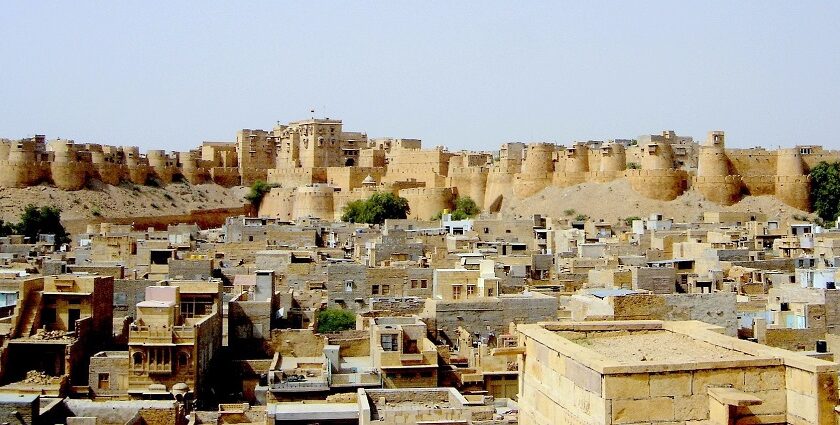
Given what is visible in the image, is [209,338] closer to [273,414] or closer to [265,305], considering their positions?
[265,305]

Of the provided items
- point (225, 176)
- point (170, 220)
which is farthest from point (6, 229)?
point (225, 176)

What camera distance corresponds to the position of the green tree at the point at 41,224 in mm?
41531

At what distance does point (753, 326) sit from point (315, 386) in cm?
652

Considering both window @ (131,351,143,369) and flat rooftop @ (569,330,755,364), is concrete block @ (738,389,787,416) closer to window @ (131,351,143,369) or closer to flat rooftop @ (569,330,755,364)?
flat rooftop @ (569,330,755,364)

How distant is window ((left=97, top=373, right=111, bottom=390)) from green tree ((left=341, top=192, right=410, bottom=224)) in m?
32.0

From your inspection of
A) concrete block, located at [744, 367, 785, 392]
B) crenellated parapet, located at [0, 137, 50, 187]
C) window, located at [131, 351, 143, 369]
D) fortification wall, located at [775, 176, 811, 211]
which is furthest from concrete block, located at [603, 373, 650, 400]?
crenellated parapet, located at [0, 137, 50, 187]

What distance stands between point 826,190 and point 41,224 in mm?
34779

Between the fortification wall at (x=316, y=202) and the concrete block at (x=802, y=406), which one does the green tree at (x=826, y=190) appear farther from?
the concrete block at (x=802, y=406)

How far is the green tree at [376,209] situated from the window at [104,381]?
3196cm

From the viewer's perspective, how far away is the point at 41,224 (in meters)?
42.7

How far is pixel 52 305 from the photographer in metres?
16.3

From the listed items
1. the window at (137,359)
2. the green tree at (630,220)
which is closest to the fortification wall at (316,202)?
the green tree at (630,220)

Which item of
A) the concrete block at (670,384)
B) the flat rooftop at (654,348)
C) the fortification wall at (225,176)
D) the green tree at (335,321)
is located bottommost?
the green tree at (335,321)

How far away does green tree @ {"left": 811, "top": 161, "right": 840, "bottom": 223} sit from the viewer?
47312 millimetres
